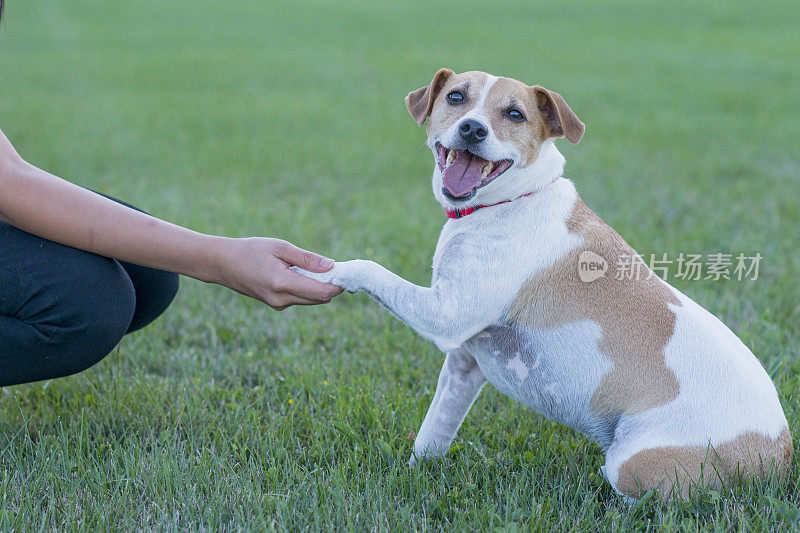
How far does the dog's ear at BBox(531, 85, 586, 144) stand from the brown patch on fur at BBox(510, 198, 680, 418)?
36 centimetres

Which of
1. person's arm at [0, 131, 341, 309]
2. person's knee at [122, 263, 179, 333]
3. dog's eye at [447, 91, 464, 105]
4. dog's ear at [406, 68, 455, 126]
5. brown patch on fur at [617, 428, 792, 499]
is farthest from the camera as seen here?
person's knee at [122, 263, 179, 333]

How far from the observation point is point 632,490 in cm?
257

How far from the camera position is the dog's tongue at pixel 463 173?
Answer: 2734mm

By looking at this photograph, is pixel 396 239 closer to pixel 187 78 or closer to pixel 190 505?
pixel 190 505

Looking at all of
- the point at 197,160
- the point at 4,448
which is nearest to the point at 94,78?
the point at 197,160

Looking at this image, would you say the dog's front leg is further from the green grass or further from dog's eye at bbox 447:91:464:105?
dog's eye at bbox 447:91:464:105

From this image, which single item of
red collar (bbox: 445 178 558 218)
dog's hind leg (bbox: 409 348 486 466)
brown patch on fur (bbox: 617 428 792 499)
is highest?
red collar (bbox: 445 178 558 218)

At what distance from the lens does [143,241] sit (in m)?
2.72

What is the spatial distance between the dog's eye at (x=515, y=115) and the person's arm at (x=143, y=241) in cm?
83

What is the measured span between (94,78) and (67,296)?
35.0ft

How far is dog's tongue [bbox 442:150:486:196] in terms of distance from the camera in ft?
8.97

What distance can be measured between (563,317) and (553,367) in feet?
0.59

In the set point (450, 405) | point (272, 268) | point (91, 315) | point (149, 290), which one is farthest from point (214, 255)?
point (450, 405)

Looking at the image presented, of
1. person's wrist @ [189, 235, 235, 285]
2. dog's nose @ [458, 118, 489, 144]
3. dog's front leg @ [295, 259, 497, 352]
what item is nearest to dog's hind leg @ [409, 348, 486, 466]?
dog's front leg @ [295, 259, 497, 352]
